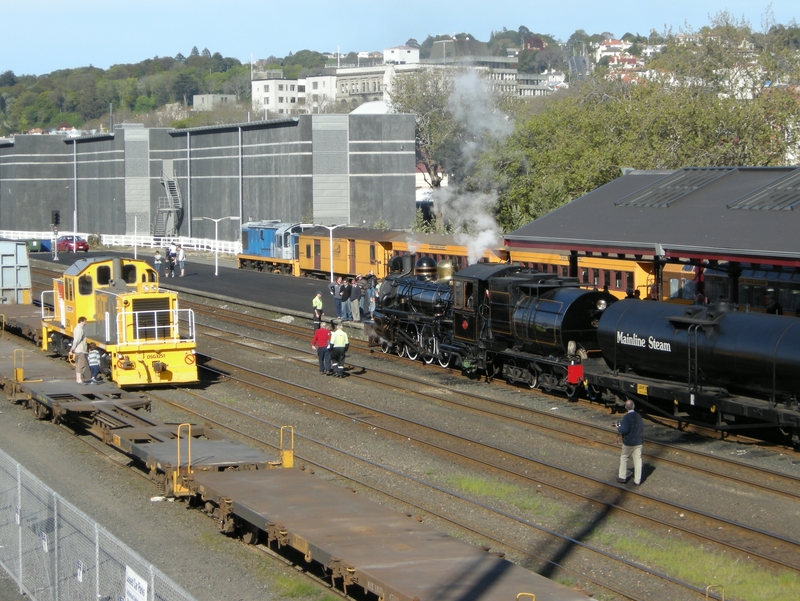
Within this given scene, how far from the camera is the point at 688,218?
2316 cm

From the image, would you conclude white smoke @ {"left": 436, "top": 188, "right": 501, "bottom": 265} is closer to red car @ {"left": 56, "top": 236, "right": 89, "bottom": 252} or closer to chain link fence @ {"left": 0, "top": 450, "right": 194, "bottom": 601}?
chain link fence @ {"left": 0, "top": 450, "right": 194, "bottom": 601}

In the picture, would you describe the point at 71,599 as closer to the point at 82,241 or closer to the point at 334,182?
the point at 334,182

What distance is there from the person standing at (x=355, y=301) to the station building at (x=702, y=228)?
26.4 ft

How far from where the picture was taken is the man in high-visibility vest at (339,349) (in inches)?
954

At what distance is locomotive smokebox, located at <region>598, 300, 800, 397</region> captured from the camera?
16094mm

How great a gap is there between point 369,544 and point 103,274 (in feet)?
55.1

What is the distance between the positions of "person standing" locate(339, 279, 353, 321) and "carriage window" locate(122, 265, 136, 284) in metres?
10.1

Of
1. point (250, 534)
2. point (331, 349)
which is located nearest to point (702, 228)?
point (331, 349)

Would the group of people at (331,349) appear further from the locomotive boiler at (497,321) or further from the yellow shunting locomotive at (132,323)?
the yellow shunting locomotive at (132,323)

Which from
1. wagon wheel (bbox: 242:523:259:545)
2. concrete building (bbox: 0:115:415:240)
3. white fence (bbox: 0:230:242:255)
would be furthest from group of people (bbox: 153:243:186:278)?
wagon wheel (bbox: 242:523:259:545)

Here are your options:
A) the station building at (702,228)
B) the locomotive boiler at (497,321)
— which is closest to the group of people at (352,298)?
the locomotive boiler at (497,321)

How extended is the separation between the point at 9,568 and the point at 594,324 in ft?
46.5

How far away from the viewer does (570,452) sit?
1711cm

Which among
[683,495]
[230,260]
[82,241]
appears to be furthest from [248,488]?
[82,241]
